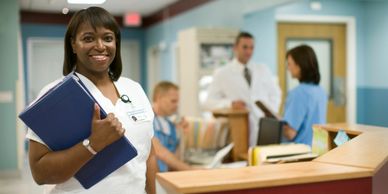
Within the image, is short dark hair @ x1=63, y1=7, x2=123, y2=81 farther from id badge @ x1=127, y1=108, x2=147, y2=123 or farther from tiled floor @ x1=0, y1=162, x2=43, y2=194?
tiled floor @ x1=0, y1=162, x2=43, y2=194

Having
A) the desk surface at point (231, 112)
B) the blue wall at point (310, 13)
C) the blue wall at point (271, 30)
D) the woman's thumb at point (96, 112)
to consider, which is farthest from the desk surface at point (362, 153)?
the blue wall at point (271, 30)

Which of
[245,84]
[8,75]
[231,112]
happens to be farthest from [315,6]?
[8,75]

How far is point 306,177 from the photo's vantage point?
48.3 inches

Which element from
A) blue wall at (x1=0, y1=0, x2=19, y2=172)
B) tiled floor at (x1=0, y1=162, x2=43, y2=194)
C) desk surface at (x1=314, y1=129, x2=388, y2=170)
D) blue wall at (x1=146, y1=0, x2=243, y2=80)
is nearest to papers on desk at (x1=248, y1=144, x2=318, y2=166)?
desk surface at (x1=314, y1=129, x2=388, y2=170)

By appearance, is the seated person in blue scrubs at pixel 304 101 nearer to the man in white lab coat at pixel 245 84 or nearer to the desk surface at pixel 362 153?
the desk surface at pixel 362 153

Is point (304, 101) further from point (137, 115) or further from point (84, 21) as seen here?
point (84, 21)

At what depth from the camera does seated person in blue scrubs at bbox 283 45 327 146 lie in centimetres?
263

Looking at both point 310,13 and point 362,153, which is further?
point 310,13

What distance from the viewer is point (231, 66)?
3986 mm

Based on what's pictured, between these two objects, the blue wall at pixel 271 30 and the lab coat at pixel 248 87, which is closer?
the blue wall at pixel 271 30

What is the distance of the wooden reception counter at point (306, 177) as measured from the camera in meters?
1.15

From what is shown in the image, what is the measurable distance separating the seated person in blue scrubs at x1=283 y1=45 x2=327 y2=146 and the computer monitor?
0.05 metres

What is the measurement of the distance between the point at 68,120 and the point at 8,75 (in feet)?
15.0

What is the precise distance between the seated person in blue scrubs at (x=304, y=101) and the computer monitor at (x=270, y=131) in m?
0.05
